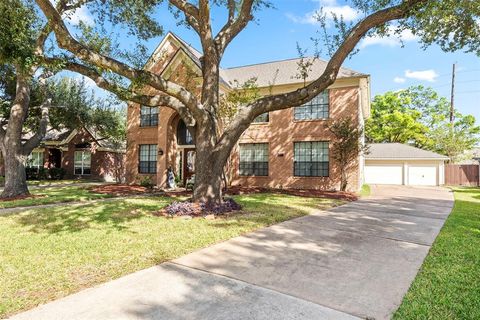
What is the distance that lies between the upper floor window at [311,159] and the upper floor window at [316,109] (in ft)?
5.48

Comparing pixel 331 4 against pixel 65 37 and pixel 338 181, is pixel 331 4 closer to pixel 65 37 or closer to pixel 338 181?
pixel 65 37

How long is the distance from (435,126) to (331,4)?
38.0 metres

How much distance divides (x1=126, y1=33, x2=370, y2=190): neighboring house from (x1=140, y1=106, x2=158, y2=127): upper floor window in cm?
4

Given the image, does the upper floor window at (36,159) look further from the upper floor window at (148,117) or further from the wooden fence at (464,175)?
the wooden fence at (464,175)

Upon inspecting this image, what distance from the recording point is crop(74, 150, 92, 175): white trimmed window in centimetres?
2797

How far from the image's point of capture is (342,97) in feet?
59.9

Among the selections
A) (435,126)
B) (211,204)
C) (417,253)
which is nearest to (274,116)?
(211,204)

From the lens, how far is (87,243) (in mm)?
5941

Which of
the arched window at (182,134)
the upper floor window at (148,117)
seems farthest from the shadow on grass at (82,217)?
the upper floor window at (148,117)

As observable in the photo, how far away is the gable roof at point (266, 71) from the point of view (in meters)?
19.0

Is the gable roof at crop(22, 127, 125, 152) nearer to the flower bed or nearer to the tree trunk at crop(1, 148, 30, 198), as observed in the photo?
the tree trunk at crop(1, 148, 30, 198)

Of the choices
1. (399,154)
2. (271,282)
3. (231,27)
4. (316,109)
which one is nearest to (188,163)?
(316,109)

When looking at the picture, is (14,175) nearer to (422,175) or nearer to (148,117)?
(148,117)

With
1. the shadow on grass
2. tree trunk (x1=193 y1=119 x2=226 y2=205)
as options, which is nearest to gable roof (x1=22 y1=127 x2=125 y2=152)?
the shadow on grass
